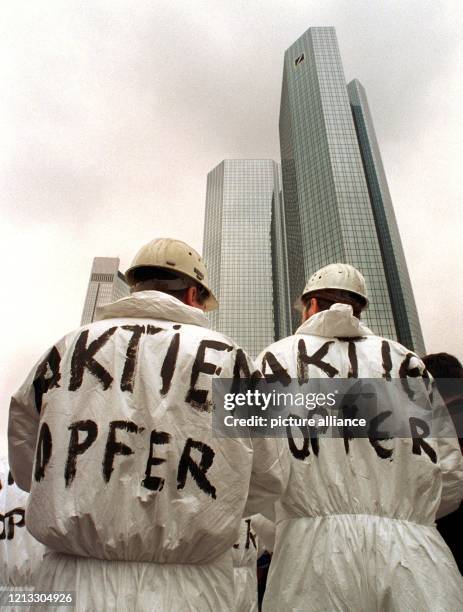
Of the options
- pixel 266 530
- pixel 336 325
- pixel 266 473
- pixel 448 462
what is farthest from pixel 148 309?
pixel 448 462

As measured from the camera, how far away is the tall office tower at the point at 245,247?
95.9 meters

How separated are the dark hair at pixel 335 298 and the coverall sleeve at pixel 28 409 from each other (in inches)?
88.0

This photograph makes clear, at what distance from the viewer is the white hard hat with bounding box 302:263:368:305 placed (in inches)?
144

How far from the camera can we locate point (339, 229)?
246ft

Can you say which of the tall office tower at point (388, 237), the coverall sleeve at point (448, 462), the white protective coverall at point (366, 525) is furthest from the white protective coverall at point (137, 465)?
the tall office tower at point (388, 237)

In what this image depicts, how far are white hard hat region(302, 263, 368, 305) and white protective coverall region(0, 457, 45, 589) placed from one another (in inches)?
161

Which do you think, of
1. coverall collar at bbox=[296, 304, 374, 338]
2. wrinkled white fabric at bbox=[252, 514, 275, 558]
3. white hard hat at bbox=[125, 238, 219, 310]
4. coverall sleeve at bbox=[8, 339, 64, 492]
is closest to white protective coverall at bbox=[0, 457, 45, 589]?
wrinkled white fabric at bbox=[252, 514, 275, 558]

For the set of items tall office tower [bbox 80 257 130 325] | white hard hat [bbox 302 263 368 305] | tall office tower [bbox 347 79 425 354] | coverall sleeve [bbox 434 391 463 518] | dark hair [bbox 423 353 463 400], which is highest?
tall office tower [bbox 80 257 130 325]

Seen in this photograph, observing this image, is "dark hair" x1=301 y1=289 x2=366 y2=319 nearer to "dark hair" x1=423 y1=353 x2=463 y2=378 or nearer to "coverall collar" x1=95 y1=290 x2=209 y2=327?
"dark hair" x1=423 y1=353 x2=463 y2=378

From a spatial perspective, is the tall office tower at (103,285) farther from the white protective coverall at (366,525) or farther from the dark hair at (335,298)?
the white protective coverall at (366,525)

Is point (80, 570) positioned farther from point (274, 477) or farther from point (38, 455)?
point (274, 477)

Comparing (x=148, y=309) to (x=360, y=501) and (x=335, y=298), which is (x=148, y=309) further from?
(x=335, y=298)

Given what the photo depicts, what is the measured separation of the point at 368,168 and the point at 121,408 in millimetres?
95876

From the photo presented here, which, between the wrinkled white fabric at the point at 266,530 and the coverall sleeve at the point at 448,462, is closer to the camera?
the coverall sleeve at the point at 448,462
